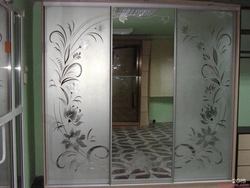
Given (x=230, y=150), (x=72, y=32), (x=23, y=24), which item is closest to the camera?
(x=23, y=24)

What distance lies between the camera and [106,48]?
3316mm

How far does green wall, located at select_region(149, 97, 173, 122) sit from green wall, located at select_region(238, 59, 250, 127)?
155 inches

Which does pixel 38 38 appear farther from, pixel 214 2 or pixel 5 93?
pixel 214 2

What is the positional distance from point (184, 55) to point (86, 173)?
2.01 m

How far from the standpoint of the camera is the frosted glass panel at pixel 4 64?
93.2 inches

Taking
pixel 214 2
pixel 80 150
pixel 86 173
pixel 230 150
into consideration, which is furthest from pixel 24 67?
pixel 230 150

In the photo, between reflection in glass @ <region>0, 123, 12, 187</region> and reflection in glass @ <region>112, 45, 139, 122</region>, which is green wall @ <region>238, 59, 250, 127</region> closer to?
reflection in glass @ <region>0, 123, 12, 187</region>

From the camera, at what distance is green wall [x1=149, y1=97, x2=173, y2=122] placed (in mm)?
7699

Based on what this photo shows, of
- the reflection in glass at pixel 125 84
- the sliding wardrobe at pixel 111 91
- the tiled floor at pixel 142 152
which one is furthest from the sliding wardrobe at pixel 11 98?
the reflection in glass at pixel 125 84

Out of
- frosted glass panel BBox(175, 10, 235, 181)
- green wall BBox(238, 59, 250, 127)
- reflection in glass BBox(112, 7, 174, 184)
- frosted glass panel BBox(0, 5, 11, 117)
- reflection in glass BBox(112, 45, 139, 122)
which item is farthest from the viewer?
reflection in glass BBox(112, 45, 139, 122)

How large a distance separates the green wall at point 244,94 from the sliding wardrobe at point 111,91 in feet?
1.40

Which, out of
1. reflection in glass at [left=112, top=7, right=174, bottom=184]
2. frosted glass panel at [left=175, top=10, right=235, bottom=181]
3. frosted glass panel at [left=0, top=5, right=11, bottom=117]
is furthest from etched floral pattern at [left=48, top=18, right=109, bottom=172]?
reflection in glass at [left=112, top=7, right=174, bottom=184]

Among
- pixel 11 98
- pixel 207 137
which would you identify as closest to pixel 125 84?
pixel 207 137

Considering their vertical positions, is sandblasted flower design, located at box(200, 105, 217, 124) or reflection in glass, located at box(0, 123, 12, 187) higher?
sandblasted flower design, located at box(200, 105, 217, 124)
